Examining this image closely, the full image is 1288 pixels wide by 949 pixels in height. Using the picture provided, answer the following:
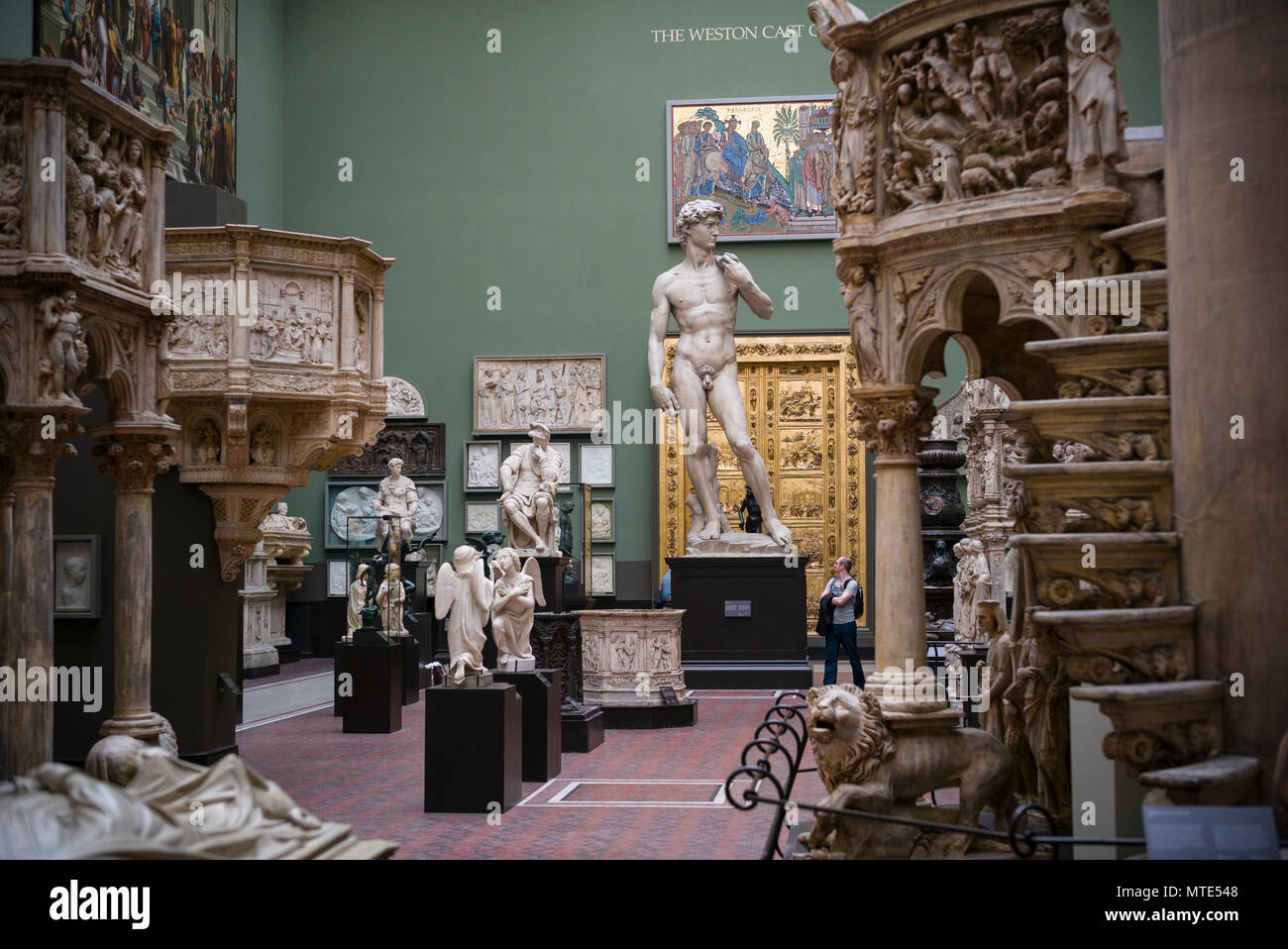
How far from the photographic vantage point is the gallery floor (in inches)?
316

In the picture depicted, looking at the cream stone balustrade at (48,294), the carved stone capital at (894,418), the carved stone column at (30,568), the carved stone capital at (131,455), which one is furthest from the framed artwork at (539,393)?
the carved stone capital at (894,418)

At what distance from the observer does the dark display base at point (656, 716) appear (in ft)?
44.4

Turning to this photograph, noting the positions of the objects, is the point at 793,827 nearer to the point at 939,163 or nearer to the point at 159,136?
the point at 939,163

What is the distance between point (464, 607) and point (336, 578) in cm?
1435

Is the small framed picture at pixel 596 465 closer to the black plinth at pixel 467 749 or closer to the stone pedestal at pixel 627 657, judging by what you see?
the stone pedestal at pixel 627 657

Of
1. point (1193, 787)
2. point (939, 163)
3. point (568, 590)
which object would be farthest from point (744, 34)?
point (1193, 787)

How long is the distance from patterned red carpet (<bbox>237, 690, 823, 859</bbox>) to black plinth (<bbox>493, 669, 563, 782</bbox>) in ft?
0.57

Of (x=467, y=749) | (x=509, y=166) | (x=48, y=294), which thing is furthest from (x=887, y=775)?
(x=509, y=166)

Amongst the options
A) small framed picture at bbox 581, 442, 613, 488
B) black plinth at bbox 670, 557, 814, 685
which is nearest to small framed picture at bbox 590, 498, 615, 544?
small framed picture at bbox 581, 442, 613, 488

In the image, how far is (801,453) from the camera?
2241 centimetres

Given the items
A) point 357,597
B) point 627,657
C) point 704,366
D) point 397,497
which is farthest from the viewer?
point 397,497

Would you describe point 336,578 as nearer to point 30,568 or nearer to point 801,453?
point 801,453

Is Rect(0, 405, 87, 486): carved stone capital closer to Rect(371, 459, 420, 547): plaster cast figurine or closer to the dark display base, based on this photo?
the dark display base

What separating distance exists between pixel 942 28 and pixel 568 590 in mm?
11065
